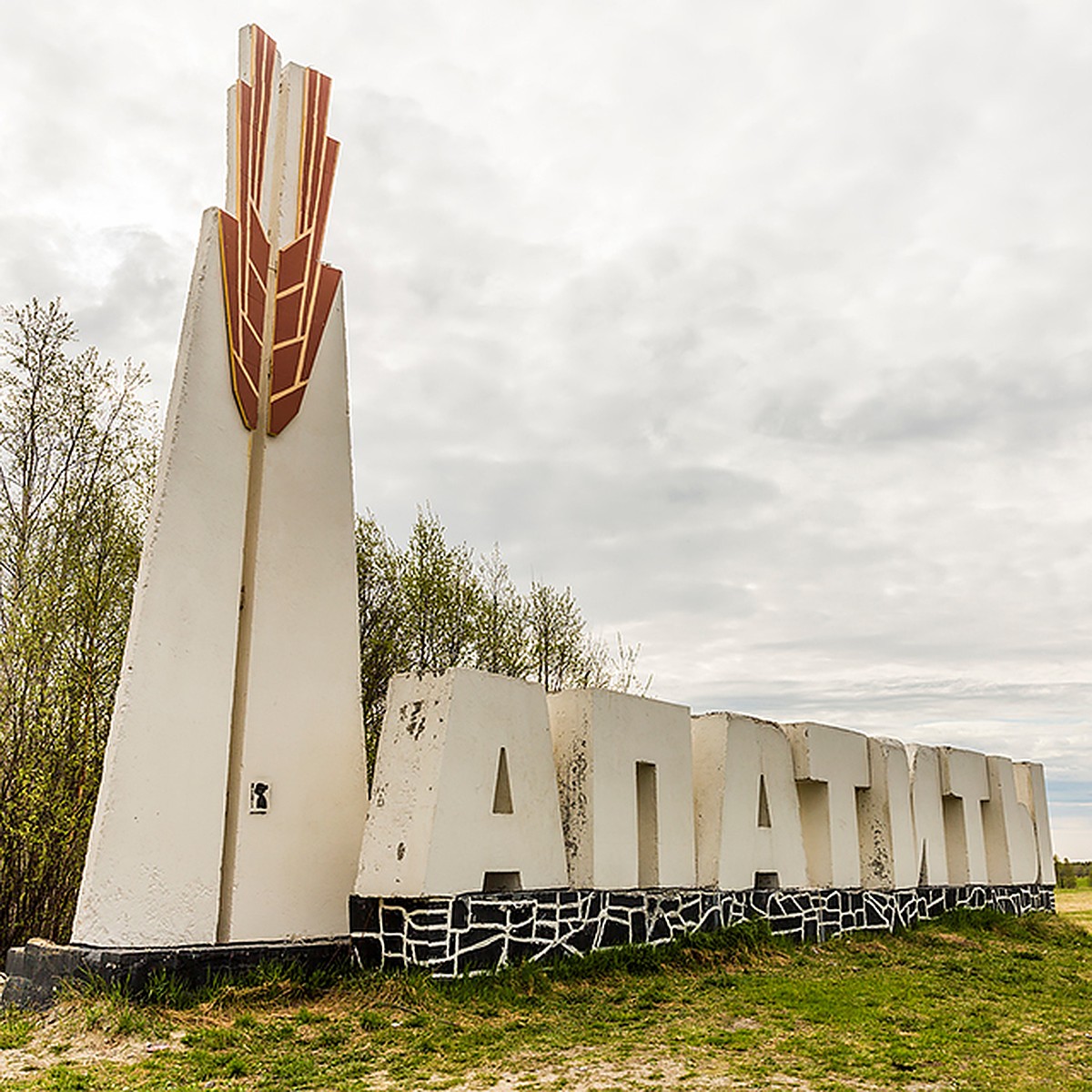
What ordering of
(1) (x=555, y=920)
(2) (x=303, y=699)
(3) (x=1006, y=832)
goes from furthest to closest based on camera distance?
(3) (x=1006, y=832) < (1) (x=555, y=920) < (2) (x=303, y=699)

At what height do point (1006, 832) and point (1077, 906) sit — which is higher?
point (1006, 832)

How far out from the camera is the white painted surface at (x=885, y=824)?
13.3 m

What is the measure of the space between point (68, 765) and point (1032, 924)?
12.3 m

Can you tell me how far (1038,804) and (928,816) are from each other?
4.21 m

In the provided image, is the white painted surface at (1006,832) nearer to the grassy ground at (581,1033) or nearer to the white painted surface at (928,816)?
the white painted surface at (928,816)

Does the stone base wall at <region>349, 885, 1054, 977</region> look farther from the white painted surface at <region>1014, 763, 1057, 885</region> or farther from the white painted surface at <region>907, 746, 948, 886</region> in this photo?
the white painted surface at <region>1014, 763, 1057, 885</region>

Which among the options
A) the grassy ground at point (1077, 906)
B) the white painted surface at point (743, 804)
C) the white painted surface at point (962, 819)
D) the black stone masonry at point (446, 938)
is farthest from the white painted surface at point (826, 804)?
the grassy ground at point (1077, 906)

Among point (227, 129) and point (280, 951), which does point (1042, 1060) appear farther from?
point (227, 129)

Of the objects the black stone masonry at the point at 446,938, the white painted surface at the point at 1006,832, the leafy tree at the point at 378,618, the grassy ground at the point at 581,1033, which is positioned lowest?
the grassy ground at the point at 581,1033

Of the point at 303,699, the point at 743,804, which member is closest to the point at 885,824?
the point at 743,804

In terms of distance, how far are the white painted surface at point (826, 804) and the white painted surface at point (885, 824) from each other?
A: 0.27 meters

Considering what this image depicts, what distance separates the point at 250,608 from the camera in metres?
8.82

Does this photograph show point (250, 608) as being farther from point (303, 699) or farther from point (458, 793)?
point (458, 793)

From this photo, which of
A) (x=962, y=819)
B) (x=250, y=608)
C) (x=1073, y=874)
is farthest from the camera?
(x=1073, y=874)
